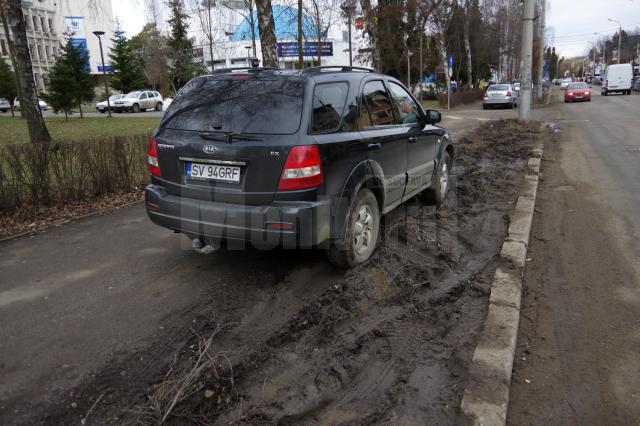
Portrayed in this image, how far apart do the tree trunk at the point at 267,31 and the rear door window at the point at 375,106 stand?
6.28 meters

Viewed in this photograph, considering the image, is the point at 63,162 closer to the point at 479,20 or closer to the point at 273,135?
the point at 273,135

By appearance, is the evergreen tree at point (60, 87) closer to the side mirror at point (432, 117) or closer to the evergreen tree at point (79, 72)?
the evergreen tree at point (79, 72)

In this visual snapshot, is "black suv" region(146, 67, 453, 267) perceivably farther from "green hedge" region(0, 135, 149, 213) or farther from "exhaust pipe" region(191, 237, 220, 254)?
"green hedge" region(0, 135, 149, 213)

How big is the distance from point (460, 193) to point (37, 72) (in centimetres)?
8492

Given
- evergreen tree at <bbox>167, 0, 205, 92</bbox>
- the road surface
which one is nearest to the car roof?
the road surface

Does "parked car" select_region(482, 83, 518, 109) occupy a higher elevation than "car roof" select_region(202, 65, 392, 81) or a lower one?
lower

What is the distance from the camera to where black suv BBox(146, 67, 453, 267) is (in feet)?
12.9

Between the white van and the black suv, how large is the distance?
1871 inches

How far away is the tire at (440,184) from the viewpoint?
22.2 feet

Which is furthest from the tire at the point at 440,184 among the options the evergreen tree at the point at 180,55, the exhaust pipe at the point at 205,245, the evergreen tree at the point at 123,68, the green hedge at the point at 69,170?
the evergreen tree at the point at 123,68

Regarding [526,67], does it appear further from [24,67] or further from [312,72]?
[312,72]

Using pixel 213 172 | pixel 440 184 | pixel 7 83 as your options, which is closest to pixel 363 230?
pixel 213 172

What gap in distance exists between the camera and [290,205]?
392 centimetres

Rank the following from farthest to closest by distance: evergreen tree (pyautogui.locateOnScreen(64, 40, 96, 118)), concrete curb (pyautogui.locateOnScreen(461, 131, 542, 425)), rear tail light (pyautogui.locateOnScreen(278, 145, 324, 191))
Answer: evergreen tree (pyautogui.locateOnScreen(64, 40, 96, 118))
rear tail light (pyautogui.locateOnScreen(278, 145, 324, 191))
concrete curb (pyautogui.locateOnScreen(461, 131, 542, 425))
